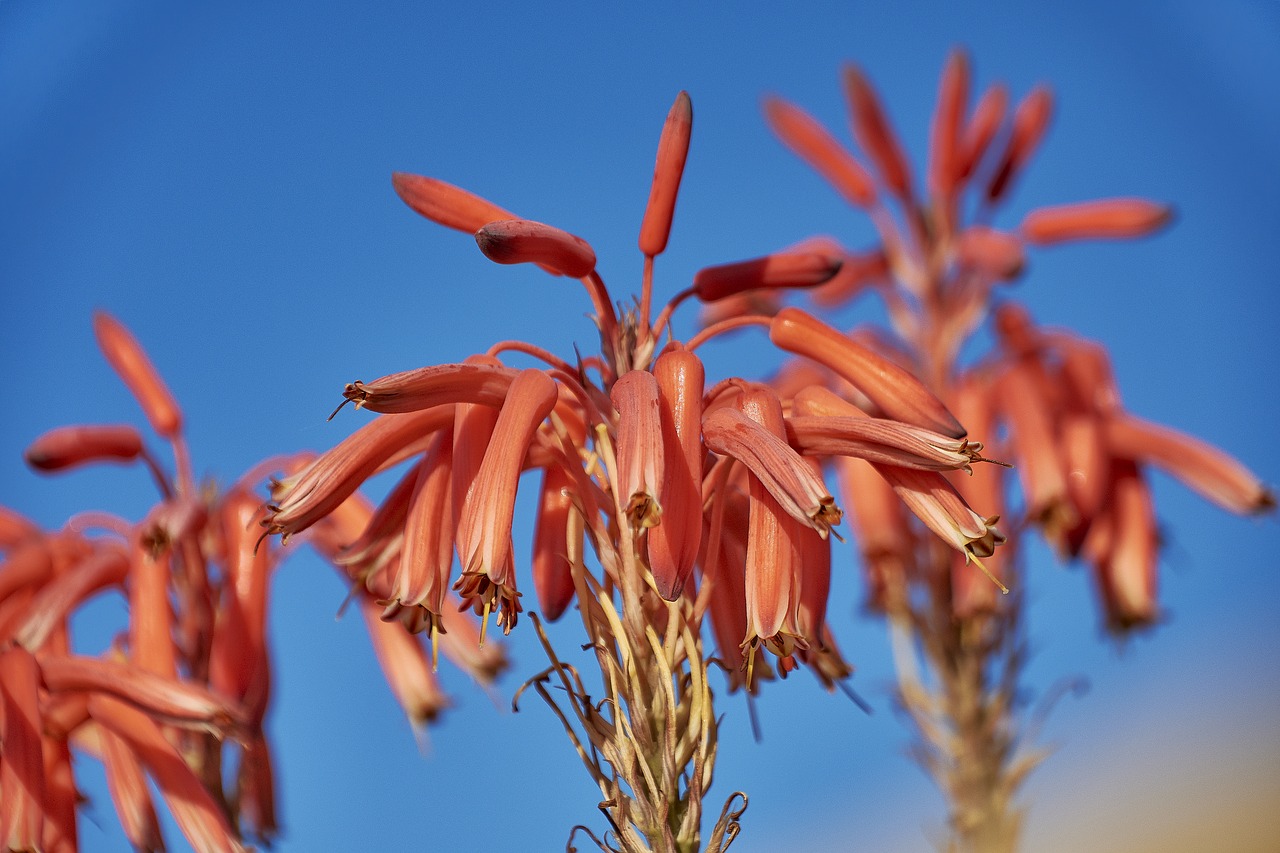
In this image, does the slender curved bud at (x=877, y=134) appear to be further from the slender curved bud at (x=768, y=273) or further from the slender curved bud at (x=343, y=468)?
the slender curved bud at (x=343, y=468)

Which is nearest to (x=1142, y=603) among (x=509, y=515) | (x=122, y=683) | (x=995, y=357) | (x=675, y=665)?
(x=995, y=357)

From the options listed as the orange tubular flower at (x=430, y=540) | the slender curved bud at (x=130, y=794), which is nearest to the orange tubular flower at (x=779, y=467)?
the orange tubular flower at (x=430, y=540)

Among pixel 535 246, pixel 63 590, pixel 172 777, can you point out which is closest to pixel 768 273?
pixel 535 246

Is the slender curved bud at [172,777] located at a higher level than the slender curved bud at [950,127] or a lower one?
lower

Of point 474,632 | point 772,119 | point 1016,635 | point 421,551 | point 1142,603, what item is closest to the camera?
point 421,551

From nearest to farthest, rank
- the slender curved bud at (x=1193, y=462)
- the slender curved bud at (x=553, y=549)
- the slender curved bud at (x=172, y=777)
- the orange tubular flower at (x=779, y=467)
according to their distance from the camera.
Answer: the orange tubular flower at (x=779, y=467) → the slender curved bud at (x=553, y=549) → the slender curved bud at (x=172, y=777) → the slender curved bud at (x=1193, y=462)

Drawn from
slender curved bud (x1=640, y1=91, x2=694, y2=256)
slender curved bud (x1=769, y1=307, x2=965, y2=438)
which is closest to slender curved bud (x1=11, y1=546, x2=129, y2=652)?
slender curved bud (x1=640, y1=91, x2=694, y2=256)

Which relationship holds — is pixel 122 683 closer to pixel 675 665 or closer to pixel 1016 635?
pixel 675 665
